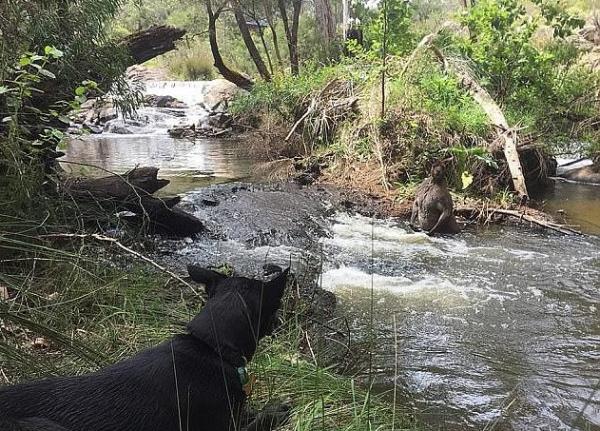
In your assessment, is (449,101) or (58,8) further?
(449,101)

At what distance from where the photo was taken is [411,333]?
454cm

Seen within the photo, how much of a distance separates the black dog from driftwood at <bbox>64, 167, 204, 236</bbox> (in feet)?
9.61

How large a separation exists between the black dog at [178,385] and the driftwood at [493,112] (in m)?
6.32

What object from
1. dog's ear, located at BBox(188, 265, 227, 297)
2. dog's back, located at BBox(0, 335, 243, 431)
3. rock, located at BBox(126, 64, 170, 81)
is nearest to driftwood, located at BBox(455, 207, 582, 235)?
dog's ear, located at BBox(188, 265, 227, 297)

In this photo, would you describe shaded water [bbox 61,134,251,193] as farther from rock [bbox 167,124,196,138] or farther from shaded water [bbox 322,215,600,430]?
shaded water [bbox 322,215,600,430]

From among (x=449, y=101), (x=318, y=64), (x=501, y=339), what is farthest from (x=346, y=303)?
(x=318, y=64)

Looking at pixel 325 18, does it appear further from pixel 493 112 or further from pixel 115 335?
pixel 115 335

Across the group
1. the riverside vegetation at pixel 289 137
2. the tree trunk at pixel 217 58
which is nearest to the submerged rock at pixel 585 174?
the riverside vegetation at pixel 289 137

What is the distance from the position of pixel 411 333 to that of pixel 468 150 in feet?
14.6

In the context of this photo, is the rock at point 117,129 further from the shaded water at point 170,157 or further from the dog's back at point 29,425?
the dog's back at point 29,425

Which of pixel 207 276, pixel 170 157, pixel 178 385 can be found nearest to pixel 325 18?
pixel 170 157

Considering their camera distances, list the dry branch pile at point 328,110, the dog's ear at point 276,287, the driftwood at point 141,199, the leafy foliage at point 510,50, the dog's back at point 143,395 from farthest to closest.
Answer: the dry branch pile at point 328,110 → the leafy foliage at point 510,50 → the driftwood at point 141,199 → the dog's ear at point 276,287 → the dog's back at point 143,395

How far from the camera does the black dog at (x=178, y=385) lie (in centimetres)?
184

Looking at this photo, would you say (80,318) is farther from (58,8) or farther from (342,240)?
(342,240)
